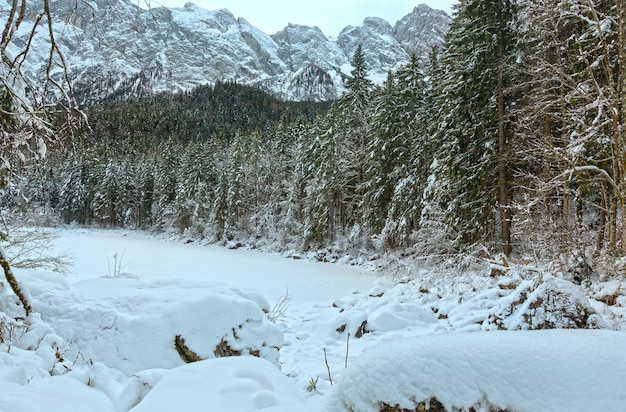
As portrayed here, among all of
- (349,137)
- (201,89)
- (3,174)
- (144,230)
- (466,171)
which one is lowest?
(144,230)

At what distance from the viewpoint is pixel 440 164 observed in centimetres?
1531

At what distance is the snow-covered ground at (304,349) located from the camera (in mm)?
1687

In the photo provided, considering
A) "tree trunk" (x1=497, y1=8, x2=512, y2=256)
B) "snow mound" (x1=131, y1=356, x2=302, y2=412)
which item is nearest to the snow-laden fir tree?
"tree trunk" (x1=497, y1=8, x2=512, y2=256)

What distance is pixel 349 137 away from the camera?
88.6ft

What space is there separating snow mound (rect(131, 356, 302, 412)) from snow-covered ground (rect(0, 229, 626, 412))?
0.04 feet

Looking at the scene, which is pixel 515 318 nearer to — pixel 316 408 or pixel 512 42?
pixel 316 408

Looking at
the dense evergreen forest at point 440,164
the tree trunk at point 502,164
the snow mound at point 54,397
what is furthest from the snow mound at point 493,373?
the tree trunk at point 502,164

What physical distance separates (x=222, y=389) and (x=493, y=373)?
1.69 m

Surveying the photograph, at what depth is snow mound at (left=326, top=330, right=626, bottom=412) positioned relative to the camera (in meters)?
1.55

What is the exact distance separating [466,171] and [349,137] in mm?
14274

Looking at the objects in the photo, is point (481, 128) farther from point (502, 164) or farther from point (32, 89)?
point (32, 89)

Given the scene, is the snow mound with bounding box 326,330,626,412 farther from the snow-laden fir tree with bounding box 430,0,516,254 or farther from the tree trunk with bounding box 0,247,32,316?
the snow-laden fir tree with bounding box 430,0,516,254

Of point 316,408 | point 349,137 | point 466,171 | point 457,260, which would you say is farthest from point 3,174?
point 349,137

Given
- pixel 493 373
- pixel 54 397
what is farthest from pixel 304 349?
pixel 493 373
